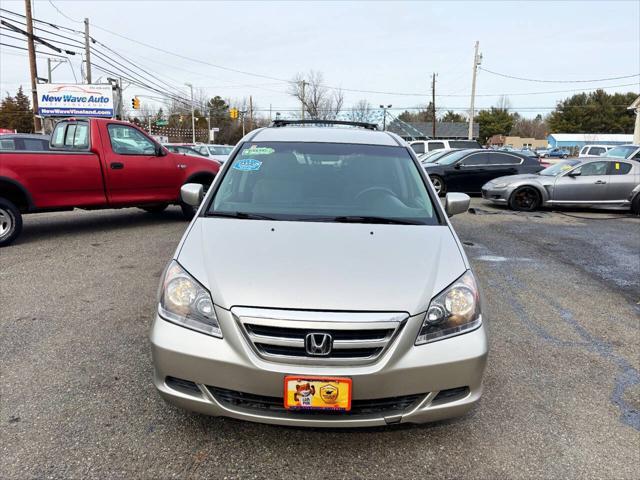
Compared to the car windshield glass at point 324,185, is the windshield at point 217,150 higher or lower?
higher

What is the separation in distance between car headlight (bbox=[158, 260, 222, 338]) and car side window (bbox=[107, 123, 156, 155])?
604cm

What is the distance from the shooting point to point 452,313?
7.50 ft

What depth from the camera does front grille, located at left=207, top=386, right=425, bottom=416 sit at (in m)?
2.12

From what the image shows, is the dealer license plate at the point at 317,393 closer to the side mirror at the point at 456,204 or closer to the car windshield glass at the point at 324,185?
the car windshield glass at the point at 324,185

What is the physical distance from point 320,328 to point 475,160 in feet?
40.9

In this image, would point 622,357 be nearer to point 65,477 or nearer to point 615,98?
point 65,477

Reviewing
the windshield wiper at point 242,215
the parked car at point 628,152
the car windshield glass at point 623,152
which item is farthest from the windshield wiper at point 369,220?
the car windshield glass at point 623,152

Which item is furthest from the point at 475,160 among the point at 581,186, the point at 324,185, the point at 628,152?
the point at 324,185

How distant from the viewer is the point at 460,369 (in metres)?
2.19

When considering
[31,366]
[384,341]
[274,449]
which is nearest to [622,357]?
[384,341]

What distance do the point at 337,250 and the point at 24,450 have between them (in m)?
1.90

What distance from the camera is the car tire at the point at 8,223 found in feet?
21.6

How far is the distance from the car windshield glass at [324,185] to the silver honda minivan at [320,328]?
332mm

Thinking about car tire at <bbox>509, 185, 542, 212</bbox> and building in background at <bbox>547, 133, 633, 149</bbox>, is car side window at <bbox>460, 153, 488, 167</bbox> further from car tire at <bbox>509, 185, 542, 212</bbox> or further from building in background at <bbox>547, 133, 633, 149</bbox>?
building in background at <bbox>547, 133, 633, 149</bbox>
